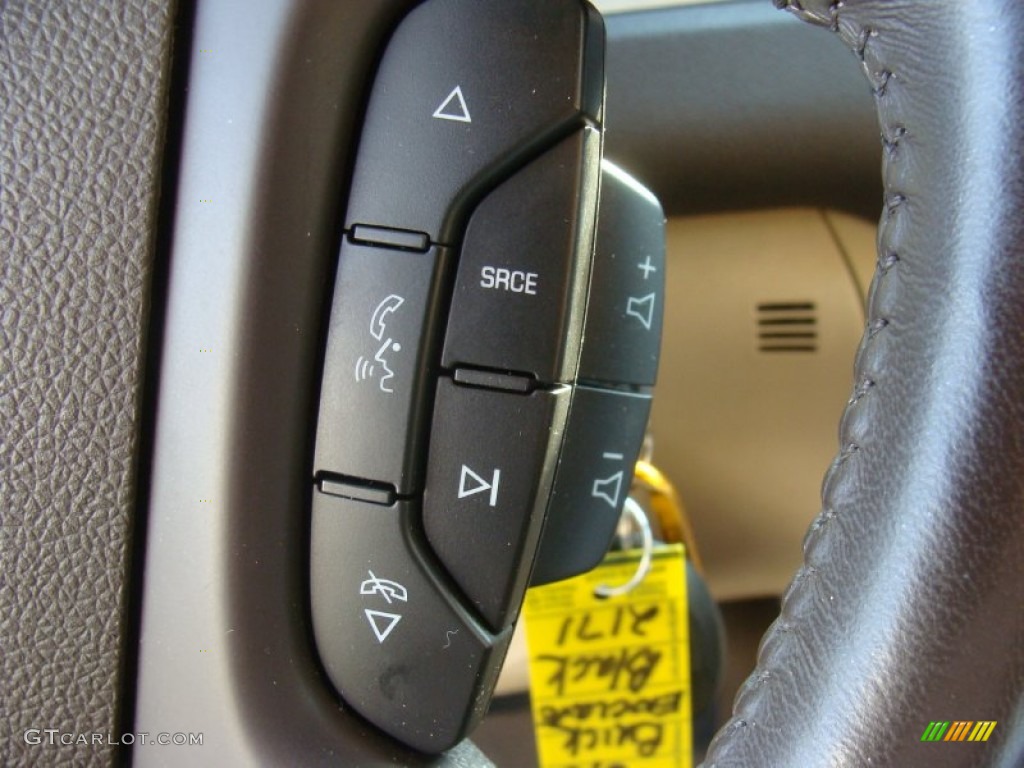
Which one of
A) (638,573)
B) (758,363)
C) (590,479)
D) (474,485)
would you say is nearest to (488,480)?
(474,485)

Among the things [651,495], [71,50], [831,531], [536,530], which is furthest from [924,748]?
[651,495]

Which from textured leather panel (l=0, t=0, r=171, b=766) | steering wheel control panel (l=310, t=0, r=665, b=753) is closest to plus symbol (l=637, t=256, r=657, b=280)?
steering wheel control panel (l=310, t=0, r=665, b=753)

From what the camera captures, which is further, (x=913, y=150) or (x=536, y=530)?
(x=536, y=530)

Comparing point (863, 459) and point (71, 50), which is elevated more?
point (71, 50)

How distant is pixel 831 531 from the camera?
38 centimetres

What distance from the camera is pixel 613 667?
0.83 m

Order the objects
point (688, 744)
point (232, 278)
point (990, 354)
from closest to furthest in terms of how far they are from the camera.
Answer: point (990, 354) → point (232, 278) → point (688, 744)

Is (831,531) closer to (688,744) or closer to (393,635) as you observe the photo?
(393,635)

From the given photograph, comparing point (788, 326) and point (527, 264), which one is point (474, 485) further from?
point (788, 326)

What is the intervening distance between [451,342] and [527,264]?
52 millimetres

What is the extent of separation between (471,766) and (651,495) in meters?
0.46

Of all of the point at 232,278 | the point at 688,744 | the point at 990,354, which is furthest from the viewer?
the point at 688,744

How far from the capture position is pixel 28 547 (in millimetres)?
473

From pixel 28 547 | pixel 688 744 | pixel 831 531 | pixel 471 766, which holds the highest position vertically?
pixel 831 531
